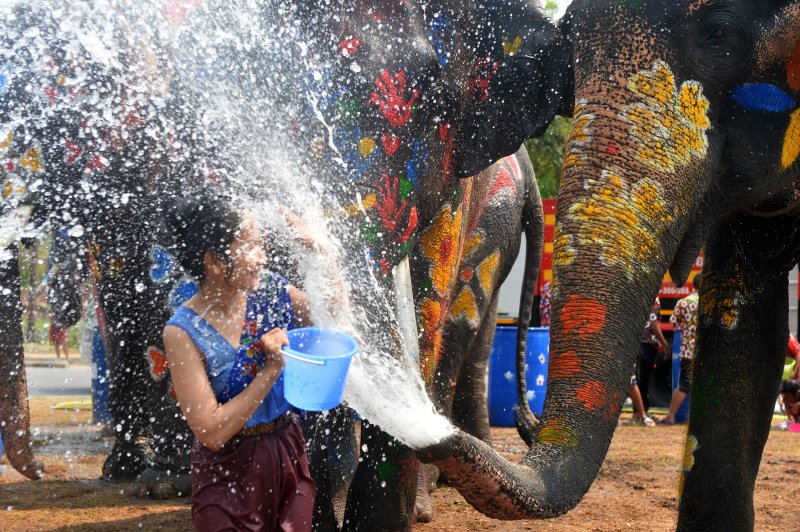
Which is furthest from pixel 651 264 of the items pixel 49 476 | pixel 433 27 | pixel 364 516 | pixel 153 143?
pixel 49 476

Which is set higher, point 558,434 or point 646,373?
point 558,434

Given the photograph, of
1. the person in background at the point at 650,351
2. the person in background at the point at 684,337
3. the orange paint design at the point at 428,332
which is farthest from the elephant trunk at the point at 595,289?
the person in background at the point at 650,351

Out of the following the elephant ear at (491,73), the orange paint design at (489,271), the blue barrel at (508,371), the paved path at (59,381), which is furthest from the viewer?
the paved path at (59,381)

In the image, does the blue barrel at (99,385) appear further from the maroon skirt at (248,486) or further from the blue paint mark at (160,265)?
the maroon skirt at (248,486)

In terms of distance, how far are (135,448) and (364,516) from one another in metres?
2.24

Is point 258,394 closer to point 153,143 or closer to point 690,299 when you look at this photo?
point 153,143

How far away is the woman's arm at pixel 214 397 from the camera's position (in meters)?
2.68

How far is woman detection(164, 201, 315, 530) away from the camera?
2.70 m

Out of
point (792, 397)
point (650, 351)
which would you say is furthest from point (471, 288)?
point (650, 351)

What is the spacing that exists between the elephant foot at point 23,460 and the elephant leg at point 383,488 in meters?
1.20

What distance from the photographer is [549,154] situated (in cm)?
1436

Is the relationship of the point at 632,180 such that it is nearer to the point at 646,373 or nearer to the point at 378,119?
the point at 378,119

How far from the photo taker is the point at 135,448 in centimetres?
604

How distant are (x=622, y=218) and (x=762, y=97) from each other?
2.29ft
